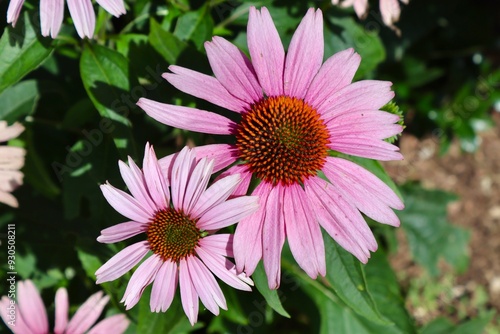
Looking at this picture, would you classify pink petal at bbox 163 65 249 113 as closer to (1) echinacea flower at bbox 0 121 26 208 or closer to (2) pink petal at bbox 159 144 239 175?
(2) pink petal at bbox 159 144 239 175

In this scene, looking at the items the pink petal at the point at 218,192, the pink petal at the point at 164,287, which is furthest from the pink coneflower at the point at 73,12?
the pink petal at the point at 164,287

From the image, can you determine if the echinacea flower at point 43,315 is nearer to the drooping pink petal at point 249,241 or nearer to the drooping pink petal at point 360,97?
the drooping pink petal at point 249,241

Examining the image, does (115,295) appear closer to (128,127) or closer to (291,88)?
(128,127)

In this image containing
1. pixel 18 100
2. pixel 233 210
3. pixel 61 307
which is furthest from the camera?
pixel 18 100

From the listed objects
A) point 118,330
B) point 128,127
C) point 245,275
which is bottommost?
point 118,330

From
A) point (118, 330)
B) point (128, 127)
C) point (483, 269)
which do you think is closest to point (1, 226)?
point (118, 330)

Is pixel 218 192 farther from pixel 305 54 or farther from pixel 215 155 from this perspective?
pixel 305 54

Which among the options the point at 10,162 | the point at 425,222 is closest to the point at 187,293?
the point at 10,162
